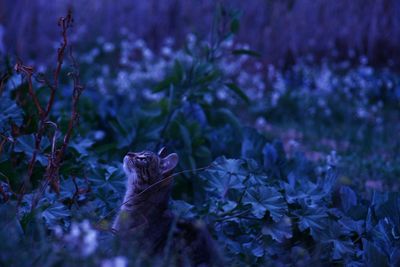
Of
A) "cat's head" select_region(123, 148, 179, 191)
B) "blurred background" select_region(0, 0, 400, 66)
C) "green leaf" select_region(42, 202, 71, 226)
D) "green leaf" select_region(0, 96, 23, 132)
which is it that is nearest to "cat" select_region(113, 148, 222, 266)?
"cat's head" select_region(123, 148, 179, 191)

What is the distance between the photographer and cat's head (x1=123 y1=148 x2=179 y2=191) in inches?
106

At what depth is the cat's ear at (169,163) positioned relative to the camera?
2719 mm

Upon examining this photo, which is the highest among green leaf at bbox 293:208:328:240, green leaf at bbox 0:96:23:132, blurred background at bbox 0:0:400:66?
blurred background at bbox 0:0:400:66

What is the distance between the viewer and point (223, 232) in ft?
9.86

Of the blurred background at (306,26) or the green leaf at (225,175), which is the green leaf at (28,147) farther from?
the blurred background at (306,26)

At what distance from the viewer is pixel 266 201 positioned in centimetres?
285

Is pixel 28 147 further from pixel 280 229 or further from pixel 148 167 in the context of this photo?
pixel 280 229

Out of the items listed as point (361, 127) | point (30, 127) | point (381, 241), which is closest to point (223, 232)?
point (381, 241)

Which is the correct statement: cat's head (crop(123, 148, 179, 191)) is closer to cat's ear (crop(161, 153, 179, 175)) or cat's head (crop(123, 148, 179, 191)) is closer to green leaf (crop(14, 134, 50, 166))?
cat's ear (crop(161, 153, 179, 175))

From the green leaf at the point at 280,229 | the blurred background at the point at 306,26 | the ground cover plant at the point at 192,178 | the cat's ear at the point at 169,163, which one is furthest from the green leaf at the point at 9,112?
the blurred background at the point at 306,26

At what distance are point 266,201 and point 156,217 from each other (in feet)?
1.78

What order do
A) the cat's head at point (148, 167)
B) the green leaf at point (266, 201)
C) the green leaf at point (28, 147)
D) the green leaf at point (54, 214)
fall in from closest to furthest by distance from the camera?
the green leaf at point (54, 214), the cat's head at point (148, 167), the green leaf at point (266, 201), the green leaf at point (28, 147)

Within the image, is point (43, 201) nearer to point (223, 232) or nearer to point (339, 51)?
point (223, 232)

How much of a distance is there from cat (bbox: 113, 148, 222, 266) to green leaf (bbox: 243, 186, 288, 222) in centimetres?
37
